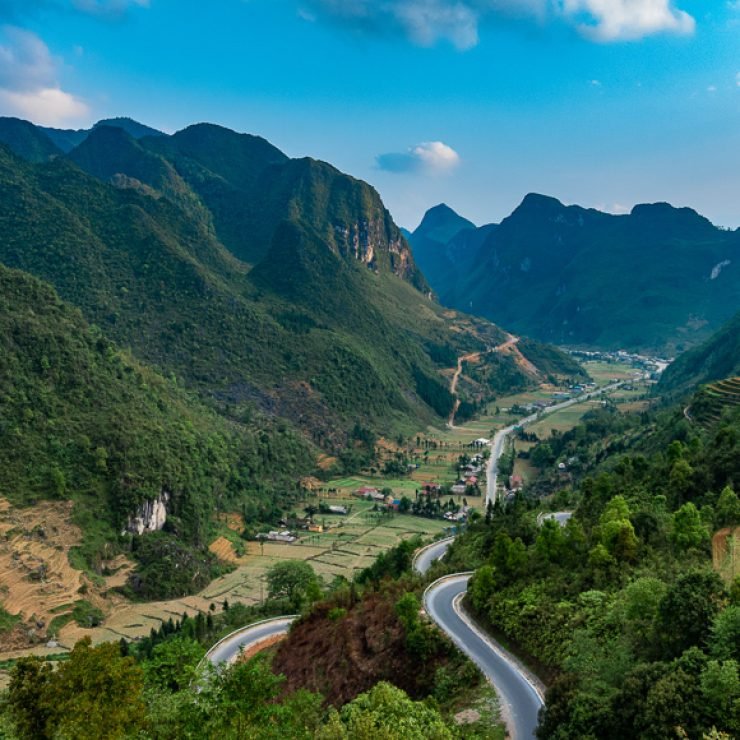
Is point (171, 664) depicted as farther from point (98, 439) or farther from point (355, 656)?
point (98, 439)

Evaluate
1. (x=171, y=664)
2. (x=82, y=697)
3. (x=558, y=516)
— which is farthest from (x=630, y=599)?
(x=558, y=516)

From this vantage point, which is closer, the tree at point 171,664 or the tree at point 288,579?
the tree at point 171,664

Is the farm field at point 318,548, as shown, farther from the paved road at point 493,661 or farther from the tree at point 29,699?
the tree at point 29,699

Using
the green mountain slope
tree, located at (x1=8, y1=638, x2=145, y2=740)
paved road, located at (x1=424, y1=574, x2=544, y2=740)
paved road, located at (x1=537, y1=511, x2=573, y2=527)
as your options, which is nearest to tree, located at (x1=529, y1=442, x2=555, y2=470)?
the green mountain slope

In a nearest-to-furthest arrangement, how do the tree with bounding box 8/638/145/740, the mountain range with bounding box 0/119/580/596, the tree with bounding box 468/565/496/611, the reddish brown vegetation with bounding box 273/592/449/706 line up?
the tree with bounding box 8/638/145/740, the reddish brown vegetation with bounding box 273/592/449/706, the tree with bounding box 468/565/496/611, the mountain range with bounding box 0/119/580/596

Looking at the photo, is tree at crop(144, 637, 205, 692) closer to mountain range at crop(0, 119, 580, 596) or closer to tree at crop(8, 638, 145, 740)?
tree at crop(8, 638, 145, 740)

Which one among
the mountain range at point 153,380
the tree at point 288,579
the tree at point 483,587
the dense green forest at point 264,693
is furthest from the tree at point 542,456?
the dense green forest at point 264,693
